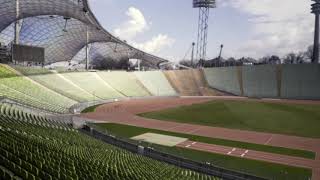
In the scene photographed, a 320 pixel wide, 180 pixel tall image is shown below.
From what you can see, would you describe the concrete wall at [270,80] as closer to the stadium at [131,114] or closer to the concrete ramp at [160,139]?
the stadium at [131,114]

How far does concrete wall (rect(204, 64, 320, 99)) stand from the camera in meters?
96.2

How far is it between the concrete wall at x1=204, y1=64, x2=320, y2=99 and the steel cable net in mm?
23165

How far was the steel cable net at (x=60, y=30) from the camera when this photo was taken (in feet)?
239

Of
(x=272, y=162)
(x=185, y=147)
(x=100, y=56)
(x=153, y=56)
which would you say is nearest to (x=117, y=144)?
(x=185, y=147)

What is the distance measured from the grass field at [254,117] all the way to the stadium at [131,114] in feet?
0.52

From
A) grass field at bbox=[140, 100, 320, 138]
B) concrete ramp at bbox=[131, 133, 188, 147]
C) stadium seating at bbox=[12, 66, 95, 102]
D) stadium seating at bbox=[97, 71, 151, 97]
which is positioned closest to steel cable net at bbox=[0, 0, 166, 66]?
stadium seating at bbox=[97, 71, 151, 97]

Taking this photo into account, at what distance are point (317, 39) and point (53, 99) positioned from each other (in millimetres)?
102937

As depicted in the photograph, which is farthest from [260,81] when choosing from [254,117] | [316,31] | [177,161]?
[177,161]

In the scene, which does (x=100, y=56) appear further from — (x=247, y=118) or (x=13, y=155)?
(x=13, y=155)

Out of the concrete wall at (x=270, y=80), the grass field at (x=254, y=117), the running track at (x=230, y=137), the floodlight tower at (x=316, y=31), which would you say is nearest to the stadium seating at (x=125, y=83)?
the grass field at (x=254, y=117)

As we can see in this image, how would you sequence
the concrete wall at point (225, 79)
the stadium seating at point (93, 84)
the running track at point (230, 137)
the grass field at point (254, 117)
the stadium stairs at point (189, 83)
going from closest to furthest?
the running track at point (230, 137), the grass field at point (254, 117), the stadium seating at point (93, 84), the stadium stairs at point (189, 83), the concrete wall at point (225, 79)

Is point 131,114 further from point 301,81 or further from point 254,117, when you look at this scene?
point 301,81

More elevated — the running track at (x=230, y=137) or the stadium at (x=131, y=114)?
the stadium at (x=131, y=114)

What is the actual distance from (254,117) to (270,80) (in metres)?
45.3
